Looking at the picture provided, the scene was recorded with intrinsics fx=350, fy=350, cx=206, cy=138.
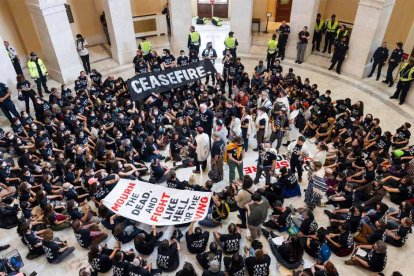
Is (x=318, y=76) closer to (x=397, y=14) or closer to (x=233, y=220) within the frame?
(x=397, y=14)

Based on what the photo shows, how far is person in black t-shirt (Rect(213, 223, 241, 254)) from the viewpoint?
22.6ft

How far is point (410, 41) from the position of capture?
48.4 feet

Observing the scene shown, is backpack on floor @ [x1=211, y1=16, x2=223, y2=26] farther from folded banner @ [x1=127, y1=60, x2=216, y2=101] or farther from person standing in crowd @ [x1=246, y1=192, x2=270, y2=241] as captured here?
person standing in crowd @ [x1=246, y1=192, x2=270, y2=241]

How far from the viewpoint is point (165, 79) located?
1186 centimetres

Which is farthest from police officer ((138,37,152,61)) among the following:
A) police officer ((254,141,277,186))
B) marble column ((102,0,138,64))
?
police officer ((254,141,277,186))

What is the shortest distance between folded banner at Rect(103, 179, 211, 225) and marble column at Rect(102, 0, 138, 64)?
9677mm

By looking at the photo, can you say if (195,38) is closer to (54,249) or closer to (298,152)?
(298,152)

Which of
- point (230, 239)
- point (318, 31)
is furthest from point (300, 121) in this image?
point (318, 31)

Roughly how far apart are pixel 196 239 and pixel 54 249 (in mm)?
2918

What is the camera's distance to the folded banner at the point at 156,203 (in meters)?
7.18

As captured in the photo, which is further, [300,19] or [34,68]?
[300,19]

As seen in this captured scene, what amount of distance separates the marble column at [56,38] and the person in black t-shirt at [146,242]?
9.66m

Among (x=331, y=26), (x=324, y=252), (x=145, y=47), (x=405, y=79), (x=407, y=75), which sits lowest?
(x=324, y=252)

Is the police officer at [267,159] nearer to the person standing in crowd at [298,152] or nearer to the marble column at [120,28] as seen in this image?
the person standing in crowd at [298,152]
